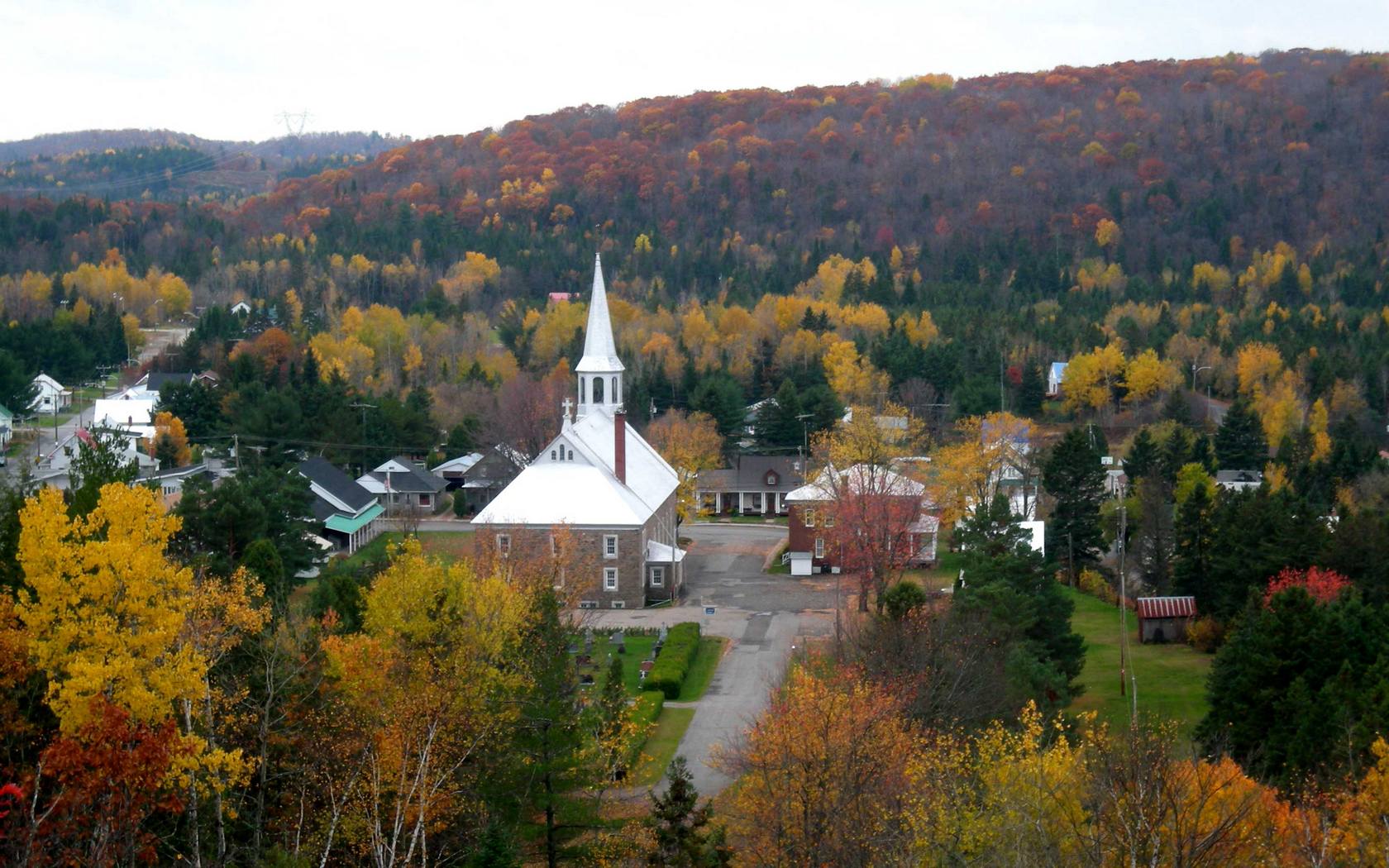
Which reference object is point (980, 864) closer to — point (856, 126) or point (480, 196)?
point (480, 196)

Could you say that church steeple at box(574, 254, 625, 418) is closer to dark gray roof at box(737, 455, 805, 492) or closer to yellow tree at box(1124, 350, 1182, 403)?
dark gray roof at box(737, 455, 805, 492)

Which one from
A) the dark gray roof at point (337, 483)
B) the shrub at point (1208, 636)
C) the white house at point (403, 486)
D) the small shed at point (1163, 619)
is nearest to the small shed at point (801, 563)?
the small shed at point (1163, 619)

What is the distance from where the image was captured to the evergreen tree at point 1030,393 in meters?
77.3

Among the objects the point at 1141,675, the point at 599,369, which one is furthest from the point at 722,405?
the point at 1141,675

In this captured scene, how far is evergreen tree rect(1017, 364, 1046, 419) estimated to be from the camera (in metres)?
77.3

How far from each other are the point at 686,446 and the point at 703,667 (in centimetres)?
2512

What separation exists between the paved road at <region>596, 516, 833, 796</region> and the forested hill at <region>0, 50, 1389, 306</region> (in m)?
59.2

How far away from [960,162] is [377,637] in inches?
5484

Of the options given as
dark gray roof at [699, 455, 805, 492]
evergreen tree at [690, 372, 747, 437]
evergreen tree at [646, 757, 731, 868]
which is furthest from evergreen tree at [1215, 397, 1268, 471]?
evergreen tree at [646, 757, 731, 868]

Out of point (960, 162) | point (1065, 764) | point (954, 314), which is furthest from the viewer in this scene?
point (960, 162)

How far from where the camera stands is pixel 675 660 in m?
37.3

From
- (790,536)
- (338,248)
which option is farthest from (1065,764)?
(338,248)

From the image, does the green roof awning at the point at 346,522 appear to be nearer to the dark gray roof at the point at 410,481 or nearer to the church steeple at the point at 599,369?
the dark gray roof at the point at 410,481

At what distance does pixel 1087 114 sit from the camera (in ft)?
552
